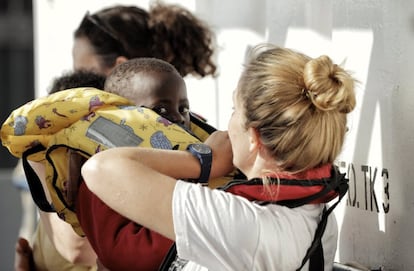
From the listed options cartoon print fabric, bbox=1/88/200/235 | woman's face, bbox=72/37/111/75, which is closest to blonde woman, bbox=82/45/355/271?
cartoon print fabric, bbox=1/88/200/235

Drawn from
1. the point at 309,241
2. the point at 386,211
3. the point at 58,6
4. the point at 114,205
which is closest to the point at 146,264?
the point at 114,205

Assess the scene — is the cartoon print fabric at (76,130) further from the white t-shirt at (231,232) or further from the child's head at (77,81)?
the child's head at (77,81)

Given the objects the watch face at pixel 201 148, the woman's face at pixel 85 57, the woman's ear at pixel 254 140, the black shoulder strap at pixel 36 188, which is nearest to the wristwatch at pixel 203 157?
the watch face at pixel 201 148

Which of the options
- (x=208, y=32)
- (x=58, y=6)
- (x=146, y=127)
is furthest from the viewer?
(x=58, y=6)

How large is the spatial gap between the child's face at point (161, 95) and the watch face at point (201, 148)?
336 mm

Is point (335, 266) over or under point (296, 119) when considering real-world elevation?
under

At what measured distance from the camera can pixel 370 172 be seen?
115 inches

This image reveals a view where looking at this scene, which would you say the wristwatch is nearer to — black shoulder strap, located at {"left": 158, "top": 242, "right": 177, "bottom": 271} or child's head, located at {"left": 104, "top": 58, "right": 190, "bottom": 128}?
black shoulder strap, located at {"left": 158, "top": 242, "right": 177, "bottom": 271}

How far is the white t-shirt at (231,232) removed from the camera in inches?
91.4

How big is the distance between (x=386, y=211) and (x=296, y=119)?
0.57m

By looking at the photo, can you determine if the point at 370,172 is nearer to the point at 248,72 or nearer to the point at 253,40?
the point at 248,72

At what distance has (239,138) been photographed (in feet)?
8.07

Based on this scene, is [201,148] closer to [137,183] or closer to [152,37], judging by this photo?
[137,183]

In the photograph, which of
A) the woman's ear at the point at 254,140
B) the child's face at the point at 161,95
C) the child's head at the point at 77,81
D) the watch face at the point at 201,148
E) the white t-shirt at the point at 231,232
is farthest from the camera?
the child's head at the point at 77,81
